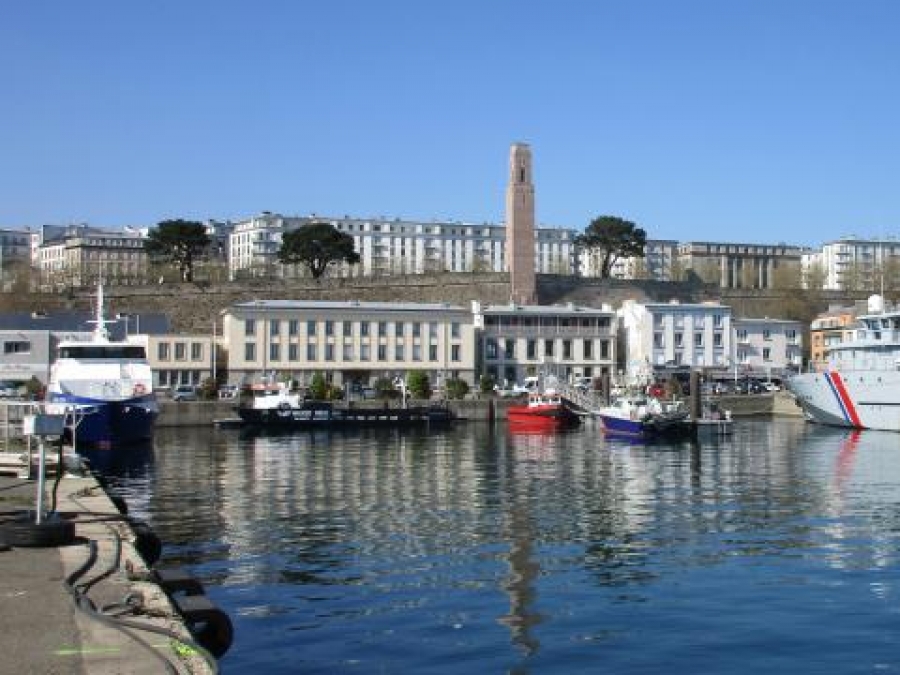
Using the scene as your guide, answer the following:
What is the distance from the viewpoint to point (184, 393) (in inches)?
3342

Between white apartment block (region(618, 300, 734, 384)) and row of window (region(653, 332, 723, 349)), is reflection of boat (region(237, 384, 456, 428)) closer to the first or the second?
white apartment block (region(618, 300, 734, 384))

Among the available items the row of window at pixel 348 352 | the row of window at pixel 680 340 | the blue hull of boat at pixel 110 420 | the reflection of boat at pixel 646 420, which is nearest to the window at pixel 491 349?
the row of window at pixel 348 352

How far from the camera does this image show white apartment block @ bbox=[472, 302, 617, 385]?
102188mm

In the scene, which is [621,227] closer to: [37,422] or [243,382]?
[243,382]

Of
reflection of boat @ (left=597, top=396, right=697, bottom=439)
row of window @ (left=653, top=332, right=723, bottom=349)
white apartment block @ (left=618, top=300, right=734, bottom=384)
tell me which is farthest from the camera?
row of window @ (left=653, top=332, right=723, bottom=349)

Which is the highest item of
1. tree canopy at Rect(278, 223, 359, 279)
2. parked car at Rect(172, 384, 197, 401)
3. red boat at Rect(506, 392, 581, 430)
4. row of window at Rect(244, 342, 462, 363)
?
tree canopy at Rect(278, 223, 359, 279)

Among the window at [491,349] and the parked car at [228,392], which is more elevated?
the window at [491,349]

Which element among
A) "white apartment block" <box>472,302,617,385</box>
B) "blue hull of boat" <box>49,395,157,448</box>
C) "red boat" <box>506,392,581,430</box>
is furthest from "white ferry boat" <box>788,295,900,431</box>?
"blue hull of boat" <box>49,395,157,448</box>

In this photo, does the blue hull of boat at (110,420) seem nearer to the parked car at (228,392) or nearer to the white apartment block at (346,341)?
the parked car at (228,392)

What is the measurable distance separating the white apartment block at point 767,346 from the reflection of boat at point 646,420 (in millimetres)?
46125

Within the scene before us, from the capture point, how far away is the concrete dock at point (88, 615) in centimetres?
1066

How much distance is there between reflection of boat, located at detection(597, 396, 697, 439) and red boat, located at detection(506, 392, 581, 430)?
8.50 meters

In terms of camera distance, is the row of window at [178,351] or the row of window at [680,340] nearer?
the row of window at [178,351]

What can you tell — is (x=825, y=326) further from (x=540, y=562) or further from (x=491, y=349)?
(x=540, y=562)
